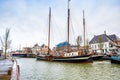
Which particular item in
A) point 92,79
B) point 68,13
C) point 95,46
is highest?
point 68,13

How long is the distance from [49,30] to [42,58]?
11.3 metres

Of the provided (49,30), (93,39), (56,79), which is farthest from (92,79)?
(93,39)

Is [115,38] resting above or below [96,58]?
above

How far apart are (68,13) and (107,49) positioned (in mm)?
40934

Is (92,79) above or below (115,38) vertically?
below

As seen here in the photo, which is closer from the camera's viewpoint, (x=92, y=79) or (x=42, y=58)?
(x=92, y=79)

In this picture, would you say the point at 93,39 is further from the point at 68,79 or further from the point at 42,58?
the point at 68,79

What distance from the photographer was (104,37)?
87750 mm

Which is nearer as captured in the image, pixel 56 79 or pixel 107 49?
pixel 56 79

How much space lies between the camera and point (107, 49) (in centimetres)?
8700

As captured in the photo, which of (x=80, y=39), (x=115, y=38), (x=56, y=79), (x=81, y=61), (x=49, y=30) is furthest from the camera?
(x=115, y=38)

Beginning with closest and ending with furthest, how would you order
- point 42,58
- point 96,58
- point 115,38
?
point 96,58 → point 42,58 → point 115,38

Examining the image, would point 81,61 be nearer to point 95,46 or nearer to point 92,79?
point 92,79

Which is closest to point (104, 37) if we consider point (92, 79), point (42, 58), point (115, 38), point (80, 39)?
point (115, 38)
